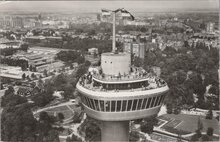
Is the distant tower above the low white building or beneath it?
above

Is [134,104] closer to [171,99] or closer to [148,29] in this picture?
[171,99]

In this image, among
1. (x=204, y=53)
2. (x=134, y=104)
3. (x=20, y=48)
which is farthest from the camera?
(x=20, y=48)

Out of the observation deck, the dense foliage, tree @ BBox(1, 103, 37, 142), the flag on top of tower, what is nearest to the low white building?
the dense foliage

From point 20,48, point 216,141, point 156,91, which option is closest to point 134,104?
point 156,91

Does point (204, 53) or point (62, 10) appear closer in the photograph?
point (204, 53)

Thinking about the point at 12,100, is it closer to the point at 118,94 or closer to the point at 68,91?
the point at 68,91

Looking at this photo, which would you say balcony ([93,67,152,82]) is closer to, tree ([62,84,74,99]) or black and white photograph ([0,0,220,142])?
black and white photograph ([0,0,220,142])

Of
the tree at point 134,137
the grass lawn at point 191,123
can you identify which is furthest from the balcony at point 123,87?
the grass lawn at point 191,123
